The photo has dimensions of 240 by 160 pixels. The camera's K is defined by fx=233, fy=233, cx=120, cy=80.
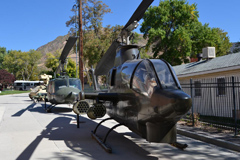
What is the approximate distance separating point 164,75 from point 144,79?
1.45ft

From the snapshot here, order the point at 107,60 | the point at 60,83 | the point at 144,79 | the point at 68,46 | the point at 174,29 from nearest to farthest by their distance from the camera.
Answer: the point at 144,79 < the point at 107,60 < the point at 68,46 < the point at 60,83 < the point at 174,29

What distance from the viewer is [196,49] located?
30.0 m

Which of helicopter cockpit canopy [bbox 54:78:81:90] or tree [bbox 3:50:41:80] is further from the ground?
tree [bbox 3:50:41:80]

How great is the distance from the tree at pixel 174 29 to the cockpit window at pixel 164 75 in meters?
24.5

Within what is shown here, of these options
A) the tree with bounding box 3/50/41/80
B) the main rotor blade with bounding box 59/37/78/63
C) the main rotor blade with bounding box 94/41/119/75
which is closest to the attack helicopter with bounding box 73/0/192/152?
the main rotor blade with bounding box 94/41/119/75

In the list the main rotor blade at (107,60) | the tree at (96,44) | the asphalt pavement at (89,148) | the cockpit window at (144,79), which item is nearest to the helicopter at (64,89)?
the main rotor blade at (107,60)

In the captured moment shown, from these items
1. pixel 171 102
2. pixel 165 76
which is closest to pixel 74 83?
pixel 165 76

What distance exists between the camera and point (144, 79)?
16.3 feet

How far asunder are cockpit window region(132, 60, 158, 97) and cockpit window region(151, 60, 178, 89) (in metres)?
0.12

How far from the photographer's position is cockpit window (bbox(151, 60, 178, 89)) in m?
4.66

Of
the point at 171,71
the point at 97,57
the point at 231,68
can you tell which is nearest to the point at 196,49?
the point at 97,57

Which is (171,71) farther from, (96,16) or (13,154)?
(96,16)

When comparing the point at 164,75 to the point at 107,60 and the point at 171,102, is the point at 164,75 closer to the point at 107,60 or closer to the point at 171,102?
the point at 171,102

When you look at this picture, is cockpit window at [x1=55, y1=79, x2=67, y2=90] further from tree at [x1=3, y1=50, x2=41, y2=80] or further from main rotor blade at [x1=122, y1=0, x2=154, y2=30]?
tree at [x1=3, y1=50, x2=41, y2=80]
